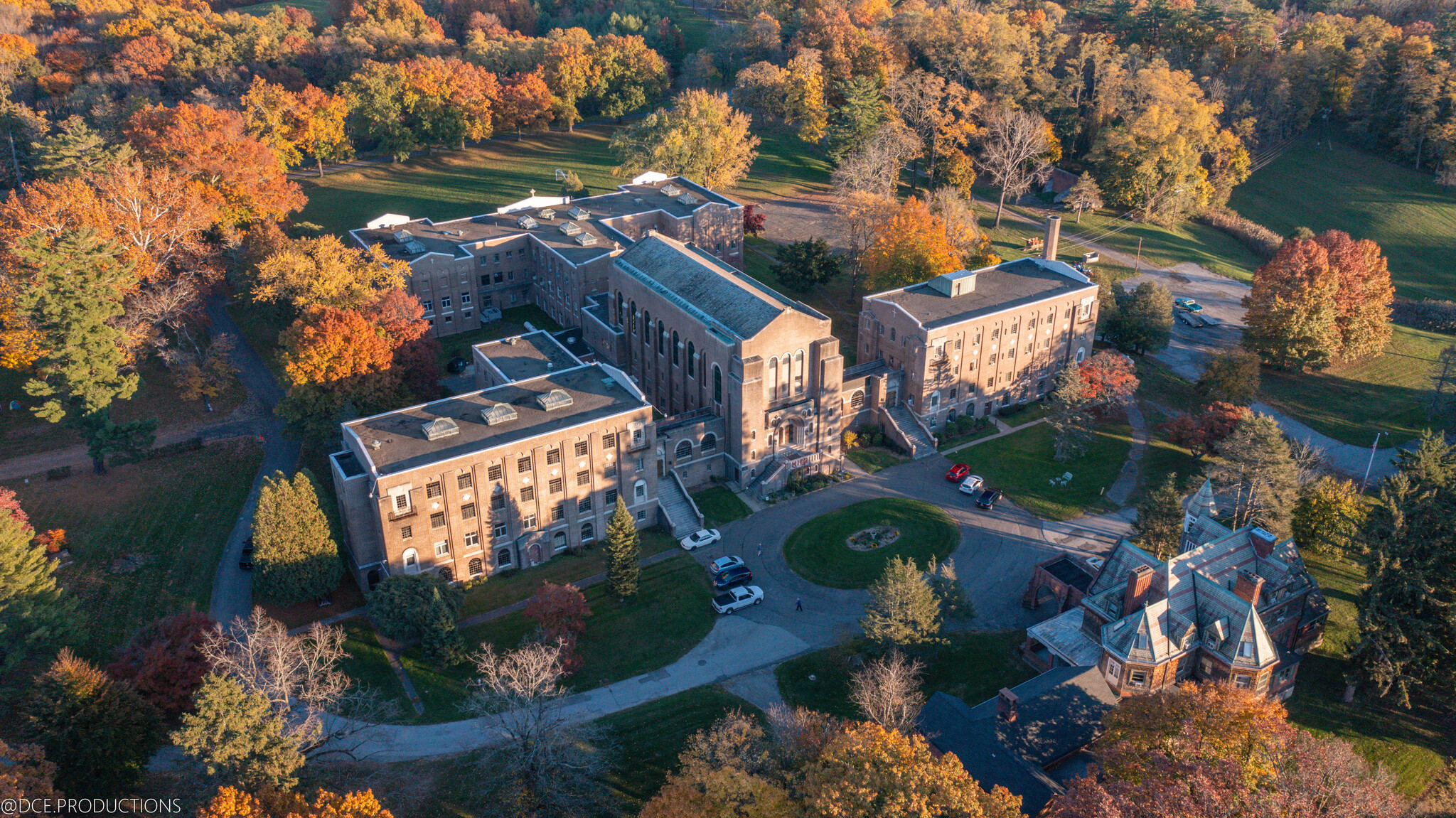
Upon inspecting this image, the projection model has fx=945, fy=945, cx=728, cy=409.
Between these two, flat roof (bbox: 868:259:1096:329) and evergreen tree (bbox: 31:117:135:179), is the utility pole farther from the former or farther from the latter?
evergreen tree (bbox: 31:117:135:179)

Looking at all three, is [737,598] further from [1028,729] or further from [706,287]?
[706,287]

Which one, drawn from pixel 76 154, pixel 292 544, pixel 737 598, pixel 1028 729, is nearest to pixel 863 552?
pixel 737 598

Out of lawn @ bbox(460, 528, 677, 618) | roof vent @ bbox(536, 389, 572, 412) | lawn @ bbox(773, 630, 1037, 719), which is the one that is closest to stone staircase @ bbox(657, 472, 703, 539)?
lawn @ bbox(460, 528, 677, 618)

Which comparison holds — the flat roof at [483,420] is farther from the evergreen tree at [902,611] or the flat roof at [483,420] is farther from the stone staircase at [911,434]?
the stone staircase at [911,434]

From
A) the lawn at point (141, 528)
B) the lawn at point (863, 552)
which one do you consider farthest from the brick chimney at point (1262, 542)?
Result: the lawn at point (141, 528)

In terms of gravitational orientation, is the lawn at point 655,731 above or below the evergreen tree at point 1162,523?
below
